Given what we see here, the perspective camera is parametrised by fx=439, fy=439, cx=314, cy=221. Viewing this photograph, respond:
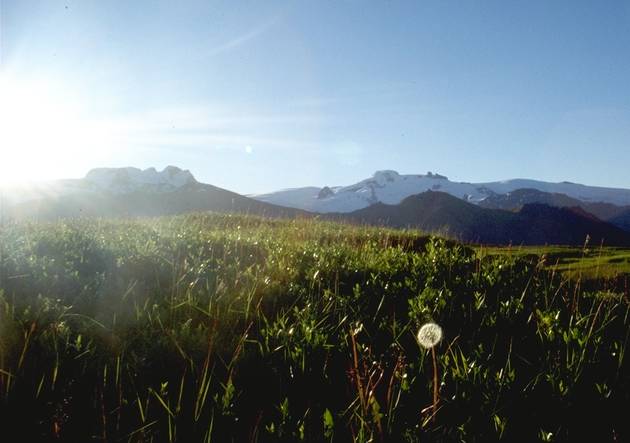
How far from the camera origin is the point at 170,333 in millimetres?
4500

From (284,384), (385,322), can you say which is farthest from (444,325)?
(284,384)

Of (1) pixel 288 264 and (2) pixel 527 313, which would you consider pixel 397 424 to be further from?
(1) pixel 288 264

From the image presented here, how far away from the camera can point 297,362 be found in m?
4.04

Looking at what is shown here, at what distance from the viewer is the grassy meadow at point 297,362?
10.0 feet

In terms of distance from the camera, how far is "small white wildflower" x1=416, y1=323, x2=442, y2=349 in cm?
458

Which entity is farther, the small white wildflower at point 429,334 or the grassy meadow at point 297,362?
the small white wildflower at point 429,334

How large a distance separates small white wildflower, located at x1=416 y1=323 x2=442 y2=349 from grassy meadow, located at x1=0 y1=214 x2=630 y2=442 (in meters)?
0.11

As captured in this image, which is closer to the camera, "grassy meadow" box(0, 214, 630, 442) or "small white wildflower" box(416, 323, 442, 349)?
"grassy meadow" box(0, 214, 630, 442)

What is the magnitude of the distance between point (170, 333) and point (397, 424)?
8.27ft

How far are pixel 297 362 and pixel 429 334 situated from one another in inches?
66.8

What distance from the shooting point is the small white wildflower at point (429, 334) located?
15.0 ft

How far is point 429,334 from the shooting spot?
4.93 m

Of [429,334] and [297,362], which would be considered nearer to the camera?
[297,362]

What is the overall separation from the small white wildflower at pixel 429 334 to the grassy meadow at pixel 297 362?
0.36ft
